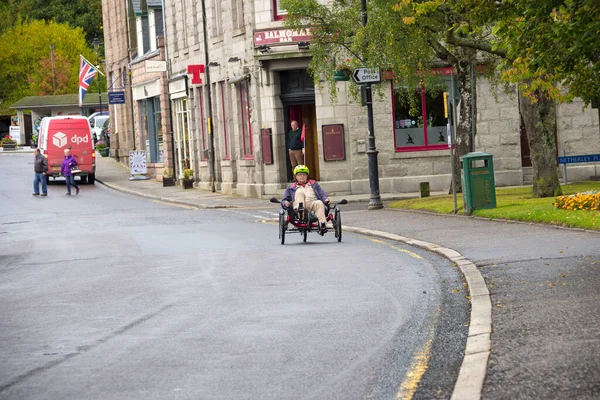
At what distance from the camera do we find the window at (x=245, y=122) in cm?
3812

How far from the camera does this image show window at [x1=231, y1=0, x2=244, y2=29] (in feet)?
124

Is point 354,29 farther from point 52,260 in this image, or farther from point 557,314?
point 557,314

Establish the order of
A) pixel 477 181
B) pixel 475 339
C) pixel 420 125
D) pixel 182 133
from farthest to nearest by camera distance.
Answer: pixel 182 133 < pixel 420 125 < pixel 477 181 < pixel 475 339

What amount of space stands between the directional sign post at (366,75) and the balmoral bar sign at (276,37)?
757cm

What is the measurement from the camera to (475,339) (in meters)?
8.97

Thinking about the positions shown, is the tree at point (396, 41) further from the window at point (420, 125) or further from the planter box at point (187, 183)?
the planter box at point (187, 183)

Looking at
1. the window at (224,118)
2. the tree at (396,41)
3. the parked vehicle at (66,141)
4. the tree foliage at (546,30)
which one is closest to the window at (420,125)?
the tree at (396,41)

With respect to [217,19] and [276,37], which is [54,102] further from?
[276,37]

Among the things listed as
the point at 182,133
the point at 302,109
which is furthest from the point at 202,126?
the point at 302,109

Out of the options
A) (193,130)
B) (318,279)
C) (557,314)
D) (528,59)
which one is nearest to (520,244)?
(528,59)

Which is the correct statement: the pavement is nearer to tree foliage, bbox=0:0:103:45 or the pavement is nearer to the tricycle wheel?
the tricycle wheel

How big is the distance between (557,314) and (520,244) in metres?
6.67

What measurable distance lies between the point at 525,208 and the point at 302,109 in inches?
579

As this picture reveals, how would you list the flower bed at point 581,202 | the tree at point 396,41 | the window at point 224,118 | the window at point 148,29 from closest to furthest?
the flower bed at point 581,202, the tree at point 396,41, the window at point 224,118, the window at point 148,29
